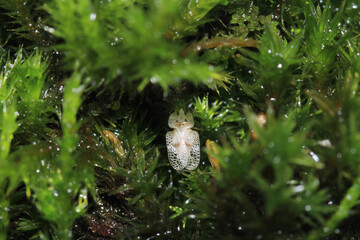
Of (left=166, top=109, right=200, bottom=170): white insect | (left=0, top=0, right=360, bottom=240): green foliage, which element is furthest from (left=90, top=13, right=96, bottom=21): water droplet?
(left=166, top=109, right=200, bottom=170): white insect

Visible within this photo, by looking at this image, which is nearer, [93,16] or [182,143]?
[93,16]

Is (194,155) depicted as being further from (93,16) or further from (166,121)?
(93,16)

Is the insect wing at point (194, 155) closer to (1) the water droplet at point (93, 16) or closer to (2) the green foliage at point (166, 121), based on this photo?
(2) the green foliage at point (166, 121)

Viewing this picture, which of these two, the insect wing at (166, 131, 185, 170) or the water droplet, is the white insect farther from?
the water droplet

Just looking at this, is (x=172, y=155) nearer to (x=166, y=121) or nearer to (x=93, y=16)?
(x=166, y=121)

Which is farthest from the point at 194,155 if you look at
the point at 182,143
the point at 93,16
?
the point at 93,16

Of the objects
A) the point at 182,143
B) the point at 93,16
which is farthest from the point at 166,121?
the point at 93,16

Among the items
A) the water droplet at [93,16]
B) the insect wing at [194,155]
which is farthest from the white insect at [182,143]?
the water droplet at [93,16]
